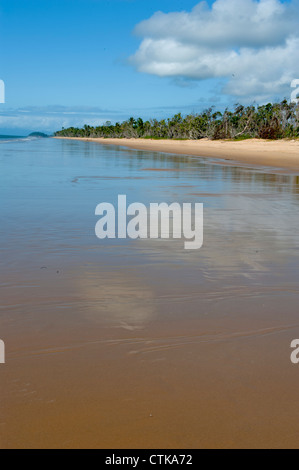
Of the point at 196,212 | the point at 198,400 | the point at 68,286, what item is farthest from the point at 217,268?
the point at 196,212

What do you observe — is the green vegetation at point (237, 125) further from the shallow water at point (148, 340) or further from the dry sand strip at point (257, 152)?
the shallow water at point (148, 340)

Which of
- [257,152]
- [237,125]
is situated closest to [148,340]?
[257,152]

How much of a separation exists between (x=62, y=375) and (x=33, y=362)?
9.8 inches

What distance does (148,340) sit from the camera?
310 cm

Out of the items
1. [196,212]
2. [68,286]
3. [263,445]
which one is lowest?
[263,445]

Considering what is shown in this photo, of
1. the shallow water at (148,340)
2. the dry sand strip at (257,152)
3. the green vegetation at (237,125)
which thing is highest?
the green vegetation at (237,125)

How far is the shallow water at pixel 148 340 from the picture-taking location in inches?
87.0

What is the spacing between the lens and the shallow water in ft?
7.25

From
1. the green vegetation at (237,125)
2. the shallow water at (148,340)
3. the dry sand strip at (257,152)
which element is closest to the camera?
the shallow water at (148,340)

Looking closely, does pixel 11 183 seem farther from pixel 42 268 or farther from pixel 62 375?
pixel 62 375

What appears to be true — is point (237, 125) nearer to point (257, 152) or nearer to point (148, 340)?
point (257, 152)

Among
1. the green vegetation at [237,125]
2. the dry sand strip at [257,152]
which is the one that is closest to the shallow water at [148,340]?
Result: the dry sand strip at [257,152]

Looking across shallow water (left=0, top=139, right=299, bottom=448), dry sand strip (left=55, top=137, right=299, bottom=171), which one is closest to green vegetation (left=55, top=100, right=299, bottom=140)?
dry sand strip (left=55, top=137, right=299, bottom=171)

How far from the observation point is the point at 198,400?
7.94 feet
